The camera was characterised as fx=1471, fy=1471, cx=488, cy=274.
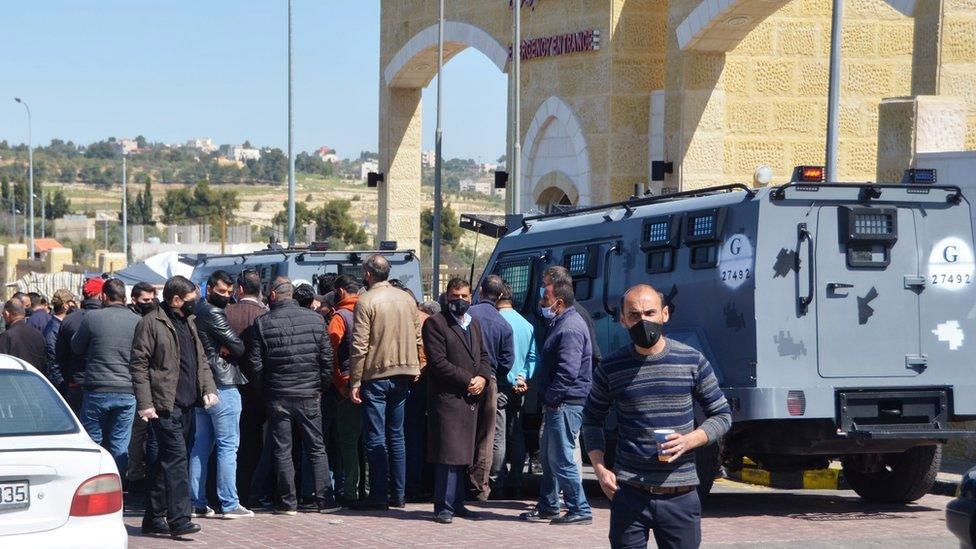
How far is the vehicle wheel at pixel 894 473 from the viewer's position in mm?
11758

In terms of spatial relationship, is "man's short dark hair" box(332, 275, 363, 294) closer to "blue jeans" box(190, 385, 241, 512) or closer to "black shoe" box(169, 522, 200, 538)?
"blue jeans" box(190, 385, 241, 512)

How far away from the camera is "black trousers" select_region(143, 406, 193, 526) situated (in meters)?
10.1

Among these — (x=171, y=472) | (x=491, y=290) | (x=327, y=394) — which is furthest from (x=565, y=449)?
(x=171, y=472)

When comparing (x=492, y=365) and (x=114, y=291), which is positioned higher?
(x=114, y=291)

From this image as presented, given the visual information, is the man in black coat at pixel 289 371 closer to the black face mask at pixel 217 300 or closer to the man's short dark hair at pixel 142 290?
the black face mask at pixel 217 300

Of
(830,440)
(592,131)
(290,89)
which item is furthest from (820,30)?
(830,440)

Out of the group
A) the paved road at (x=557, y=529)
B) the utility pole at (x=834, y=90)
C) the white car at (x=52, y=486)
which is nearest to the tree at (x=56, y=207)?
the utility pole at (x=834, y=90)

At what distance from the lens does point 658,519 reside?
636 cm

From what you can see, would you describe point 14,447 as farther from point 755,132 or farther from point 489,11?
point 489,11

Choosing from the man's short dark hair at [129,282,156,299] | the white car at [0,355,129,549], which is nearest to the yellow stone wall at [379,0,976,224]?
the man's short dark hair at [129,282,156,299]

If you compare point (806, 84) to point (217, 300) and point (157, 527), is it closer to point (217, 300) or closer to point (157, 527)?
point (217, 300)

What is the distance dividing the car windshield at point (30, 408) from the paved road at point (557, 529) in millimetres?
2559

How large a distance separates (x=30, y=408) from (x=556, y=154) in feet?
73.0

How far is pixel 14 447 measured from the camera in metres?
7.02
